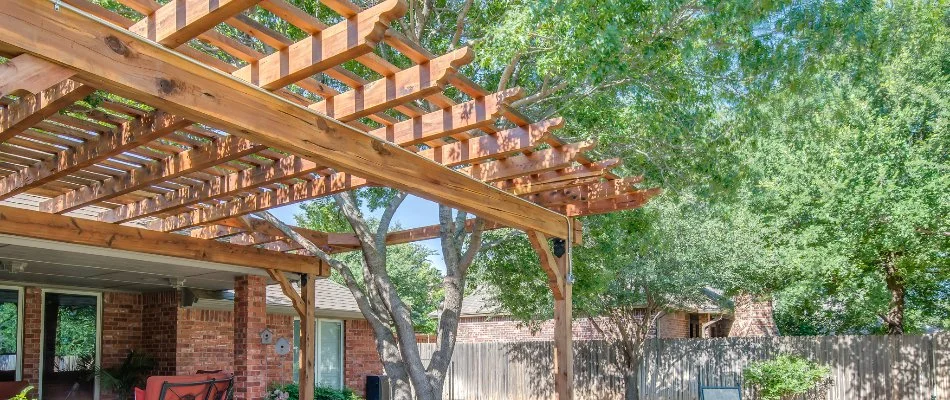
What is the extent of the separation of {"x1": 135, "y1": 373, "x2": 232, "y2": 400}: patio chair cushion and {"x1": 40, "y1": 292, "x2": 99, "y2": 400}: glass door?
362 cm

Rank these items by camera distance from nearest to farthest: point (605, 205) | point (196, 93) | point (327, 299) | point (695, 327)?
point (196, 93) → point (605, 205) → point (327, 299) → point (695, 327)

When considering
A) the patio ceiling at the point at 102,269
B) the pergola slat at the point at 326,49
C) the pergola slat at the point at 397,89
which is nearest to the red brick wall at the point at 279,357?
the patio ceiling at the point at 102,269

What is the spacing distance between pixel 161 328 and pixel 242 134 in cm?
878

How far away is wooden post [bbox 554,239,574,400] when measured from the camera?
7.14 m

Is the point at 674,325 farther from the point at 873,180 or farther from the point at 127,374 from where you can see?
the point at 127,374

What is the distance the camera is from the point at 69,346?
10.8m

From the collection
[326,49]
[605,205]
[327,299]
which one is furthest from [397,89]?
[327,299]

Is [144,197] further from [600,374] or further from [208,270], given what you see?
[600,374]

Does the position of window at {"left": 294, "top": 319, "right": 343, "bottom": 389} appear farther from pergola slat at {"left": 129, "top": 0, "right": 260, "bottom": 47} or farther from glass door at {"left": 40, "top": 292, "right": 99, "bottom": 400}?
pergola slat at {"left": 129, "top": 0, "right": 260, "bottom": 47}

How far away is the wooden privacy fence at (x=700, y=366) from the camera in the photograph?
45.6ft

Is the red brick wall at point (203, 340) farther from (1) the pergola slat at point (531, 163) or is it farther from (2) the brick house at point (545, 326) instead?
(2) the brick house at point (545, 326)

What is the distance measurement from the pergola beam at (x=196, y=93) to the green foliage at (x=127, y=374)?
7755mm

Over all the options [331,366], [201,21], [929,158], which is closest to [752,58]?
[201,21]

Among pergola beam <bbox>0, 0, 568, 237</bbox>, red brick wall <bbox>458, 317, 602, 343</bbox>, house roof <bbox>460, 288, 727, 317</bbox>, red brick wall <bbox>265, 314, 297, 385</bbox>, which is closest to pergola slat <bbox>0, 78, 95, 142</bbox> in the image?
pergola beam <bbox>0, 0, 568, 237</bbox>
